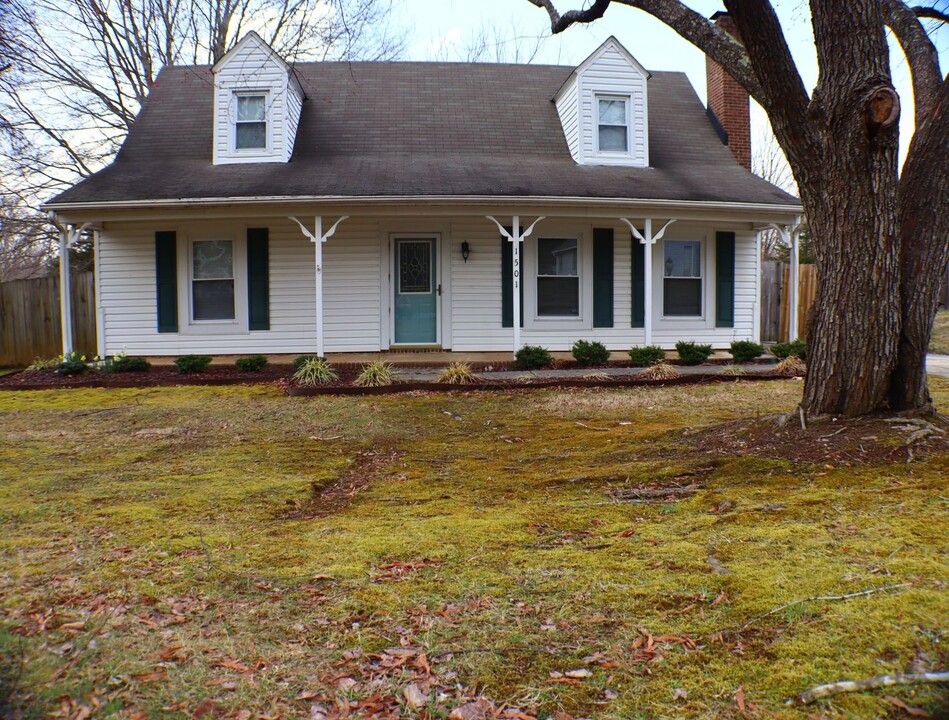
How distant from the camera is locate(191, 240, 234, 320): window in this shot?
12.6 m

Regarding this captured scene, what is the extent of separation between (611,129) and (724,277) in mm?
3605

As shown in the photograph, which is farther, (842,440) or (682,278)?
(682,278)

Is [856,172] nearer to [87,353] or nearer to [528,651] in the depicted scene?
[528,651]

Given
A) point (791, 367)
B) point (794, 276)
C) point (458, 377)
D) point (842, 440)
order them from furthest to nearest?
point (794, 276) < point (791, 367) < point (458, 377) < point (842, 440)

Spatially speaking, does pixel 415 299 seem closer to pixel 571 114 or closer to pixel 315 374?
pixel 315 374

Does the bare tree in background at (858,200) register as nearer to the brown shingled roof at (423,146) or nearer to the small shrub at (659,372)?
the small shrub at (659,372)

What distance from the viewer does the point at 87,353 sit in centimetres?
1423

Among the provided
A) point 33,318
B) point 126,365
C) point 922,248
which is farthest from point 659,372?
point 33,318

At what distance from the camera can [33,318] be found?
45.6 ft

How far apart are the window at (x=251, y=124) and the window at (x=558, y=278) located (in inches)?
223

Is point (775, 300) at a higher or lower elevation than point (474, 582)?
higher

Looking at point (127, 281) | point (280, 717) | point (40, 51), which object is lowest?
point (280, 717)

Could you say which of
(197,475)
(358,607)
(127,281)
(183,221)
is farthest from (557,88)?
(358,607)

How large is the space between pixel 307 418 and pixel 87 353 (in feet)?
29.7
